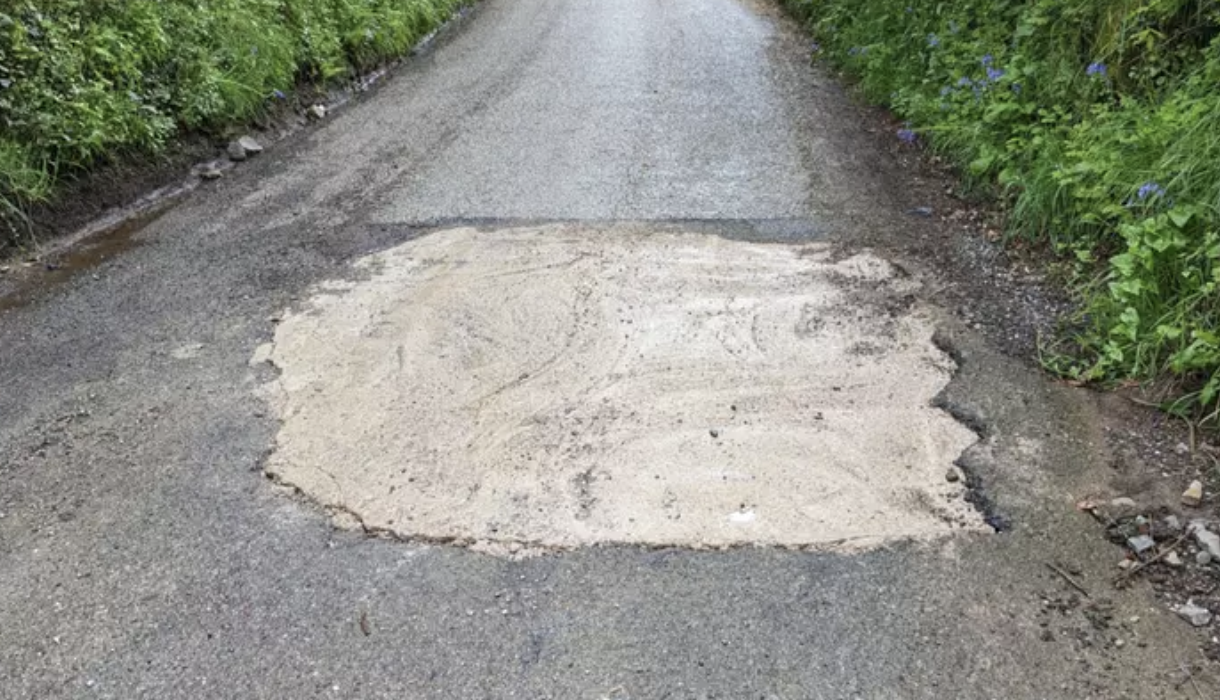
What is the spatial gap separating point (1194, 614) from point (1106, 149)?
8.09ft

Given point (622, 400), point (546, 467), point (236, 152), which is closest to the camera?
point (546, 467)

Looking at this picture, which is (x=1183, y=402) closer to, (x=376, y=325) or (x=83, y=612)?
(x=376, y=325)

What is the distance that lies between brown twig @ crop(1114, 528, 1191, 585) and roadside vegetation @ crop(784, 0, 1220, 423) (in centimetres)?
59

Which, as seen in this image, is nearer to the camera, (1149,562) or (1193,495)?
(1149,562)

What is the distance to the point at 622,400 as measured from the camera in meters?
3.15

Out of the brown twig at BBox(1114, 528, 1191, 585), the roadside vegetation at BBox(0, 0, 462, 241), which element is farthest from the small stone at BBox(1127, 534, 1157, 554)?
the roadside vegetation at BBox(0, 0, 462, 241)

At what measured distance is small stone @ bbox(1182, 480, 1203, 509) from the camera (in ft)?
8.49

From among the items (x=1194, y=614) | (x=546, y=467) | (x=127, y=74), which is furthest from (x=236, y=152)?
(x=1194, y=614)

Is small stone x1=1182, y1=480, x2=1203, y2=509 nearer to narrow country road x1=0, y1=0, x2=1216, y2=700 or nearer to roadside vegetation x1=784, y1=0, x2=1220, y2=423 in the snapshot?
narrow country road x1=0, y1=0, x2=1216, y2=700

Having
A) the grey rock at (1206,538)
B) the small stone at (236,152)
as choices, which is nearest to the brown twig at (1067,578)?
the grey rock at (1206,538)

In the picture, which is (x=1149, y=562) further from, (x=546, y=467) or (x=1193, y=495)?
(x=546, y=467)

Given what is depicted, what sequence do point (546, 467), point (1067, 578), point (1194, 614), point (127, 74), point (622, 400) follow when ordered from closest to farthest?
point (1194, 614), point (1067, 578), point (546, 467), point (622, 400), point (127, 74)

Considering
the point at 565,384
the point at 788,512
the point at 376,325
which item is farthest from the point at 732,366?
the point at 376,325

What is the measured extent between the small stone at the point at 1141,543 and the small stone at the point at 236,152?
5546 millimetres
